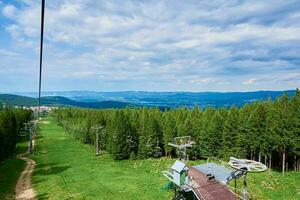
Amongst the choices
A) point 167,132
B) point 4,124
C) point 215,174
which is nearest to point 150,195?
point 215,174

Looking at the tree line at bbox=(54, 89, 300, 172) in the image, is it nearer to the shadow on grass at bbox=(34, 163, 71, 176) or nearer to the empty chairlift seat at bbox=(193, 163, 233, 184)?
the shadow on grass at bbox=(34, 163, 71, 176)

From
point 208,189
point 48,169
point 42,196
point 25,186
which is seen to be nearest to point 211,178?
point 208,189

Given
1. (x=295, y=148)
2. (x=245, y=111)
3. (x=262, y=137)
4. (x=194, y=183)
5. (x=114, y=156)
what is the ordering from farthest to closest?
(x=114, y=156) < (x=245, y=111) < (x=262, y=137) < (x=295, y=148) < (x=194, y=183)

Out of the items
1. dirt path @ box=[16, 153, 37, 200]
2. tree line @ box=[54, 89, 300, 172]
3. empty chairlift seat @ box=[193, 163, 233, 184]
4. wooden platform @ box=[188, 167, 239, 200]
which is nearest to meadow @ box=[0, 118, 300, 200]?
dirt path @ box=[16, 153, 37, 200]

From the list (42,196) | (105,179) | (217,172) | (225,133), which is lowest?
(105,179)

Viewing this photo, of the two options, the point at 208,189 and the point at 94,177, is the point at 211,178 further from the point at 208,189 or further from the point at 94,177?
the point at 94,177

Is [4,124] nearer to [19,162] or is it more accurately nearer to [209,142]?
[19,162]

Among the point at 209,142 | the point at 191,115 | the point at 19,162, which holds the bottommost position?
the point at 19,162

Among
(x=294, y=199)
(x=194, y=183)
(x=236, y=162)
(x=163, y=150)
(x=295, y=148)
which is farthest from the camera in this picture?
(x=163, y=150)
